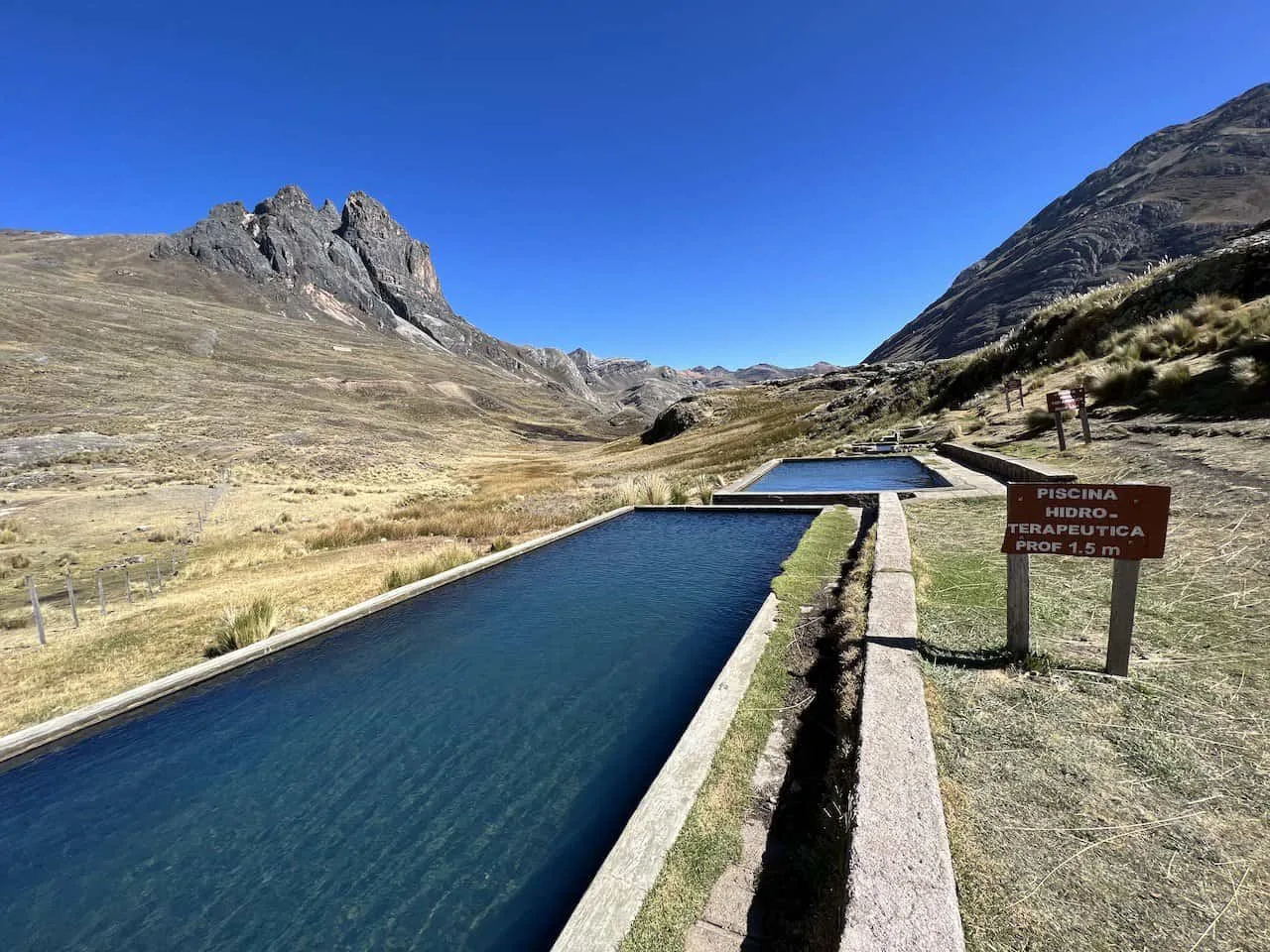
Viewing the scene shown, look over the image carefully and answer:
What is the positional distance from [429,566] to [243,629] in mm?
3225

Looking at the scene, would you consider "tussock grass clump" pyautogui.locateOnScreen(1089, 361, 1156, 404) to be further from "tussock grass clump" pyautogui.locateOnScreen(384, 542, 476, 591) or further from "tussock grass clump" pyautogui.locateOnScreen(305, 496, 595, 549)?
"tussock grass clump" pyautogui.locateOnScreen(384, 542, 476, 591)

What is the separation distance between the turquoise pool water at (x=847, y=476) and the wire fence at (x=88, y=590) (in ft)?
47.8

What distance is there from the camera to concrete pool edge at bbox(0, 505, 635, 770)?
5422 millimetres

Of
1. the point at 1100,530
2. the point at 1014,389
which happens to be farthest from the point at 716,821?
the point at 1014,389

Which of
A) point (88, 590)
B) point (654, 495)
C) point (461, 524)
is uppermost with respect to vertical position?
point (654, 495)

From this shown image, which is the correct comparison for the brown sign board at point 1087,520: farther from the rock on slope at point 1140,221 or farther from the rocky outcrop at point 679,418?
the rock on slope at point 1140,221

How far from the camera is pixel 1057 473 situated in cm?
914

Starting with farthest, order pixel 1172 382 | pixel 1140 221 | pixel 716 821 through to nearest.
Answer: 1. pixel 1140 221
2. pixel 1172 382
3. pixel 716 821

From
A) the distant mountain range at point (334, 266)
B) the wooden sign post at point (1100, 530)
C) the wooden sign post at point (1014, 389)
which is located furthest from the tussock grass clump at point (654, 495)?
the distant mountain range at point (334, 266)

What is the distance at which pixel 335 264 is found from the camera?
167m

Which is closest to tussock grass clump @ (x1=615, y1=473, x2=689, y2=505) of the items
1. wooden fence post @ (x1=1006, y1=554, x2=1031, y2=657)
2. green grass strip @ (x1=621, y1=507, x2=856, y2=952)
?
green grass strip @ (x1=621, y1=507, x2=856, y2=952)

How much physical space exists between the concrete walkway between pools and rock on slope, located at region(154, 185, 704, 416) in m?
142

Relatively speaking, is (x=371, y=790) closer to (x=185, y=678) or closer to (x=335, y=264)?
(x=185, y=678)

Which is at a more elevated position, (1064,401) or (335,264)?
(335,264)
